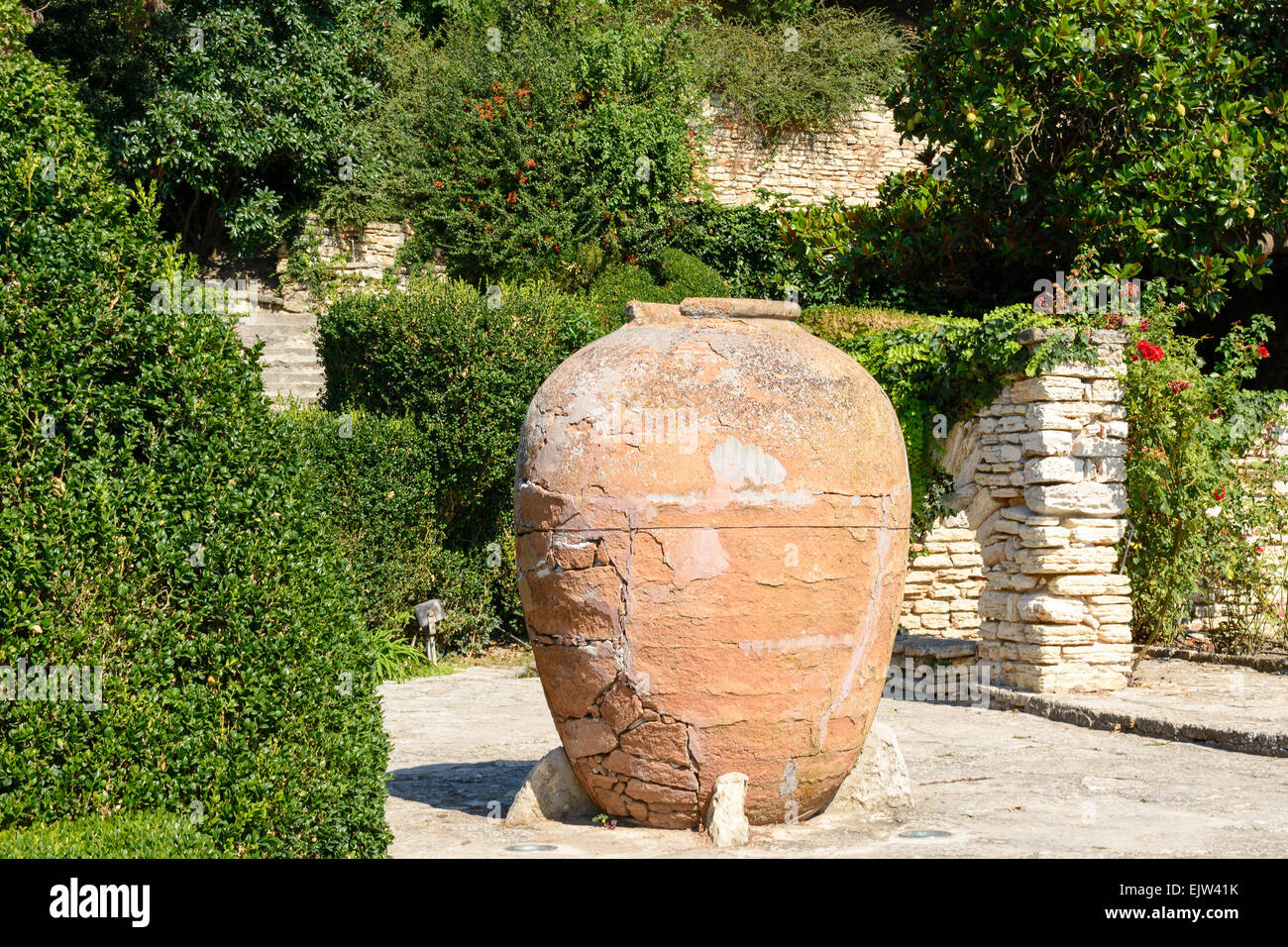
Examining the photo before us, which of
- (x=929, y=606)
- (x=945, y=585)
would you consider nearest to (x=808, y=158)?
(x=945, y=585)

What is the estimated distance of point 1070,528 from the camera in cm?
861

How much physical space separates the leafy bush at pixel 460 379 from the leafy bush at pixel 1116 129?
5.09 meters

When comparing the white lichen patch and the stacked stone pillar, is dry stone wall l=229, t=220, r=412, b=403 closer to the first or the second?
the stacked stone pillar

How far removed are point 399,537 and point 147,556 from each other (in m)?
7.25

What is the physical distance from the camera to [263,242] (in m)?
15.5

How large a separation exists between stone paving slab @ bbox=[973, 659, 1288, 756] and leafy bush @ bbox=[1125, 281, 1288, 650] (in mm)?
703

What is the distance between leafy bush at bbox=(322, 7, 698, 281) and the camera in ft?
49.6

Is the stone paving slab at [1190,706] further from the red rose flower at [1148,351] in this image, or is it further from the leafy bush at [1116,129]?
the leafy bush at [1116,129]

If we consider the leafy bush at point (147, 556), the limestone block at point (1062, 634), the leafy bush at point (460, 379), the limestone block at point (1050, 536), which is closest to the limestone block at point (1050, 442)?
the limestone block at point (1050, 536)

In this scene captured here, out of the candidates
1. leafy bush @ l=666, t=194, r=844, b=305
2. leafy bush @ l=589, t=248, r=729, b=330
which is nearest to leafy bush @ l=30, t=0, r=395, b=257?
leafy bush @ l=589, t=248, r=729, b=330

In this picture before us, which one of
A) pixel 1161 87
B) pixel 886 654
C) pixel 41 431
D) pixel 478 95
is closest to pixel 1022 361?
pixel 1161 87

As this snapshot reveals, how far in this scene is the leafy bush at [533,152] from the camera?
15.1 metres
